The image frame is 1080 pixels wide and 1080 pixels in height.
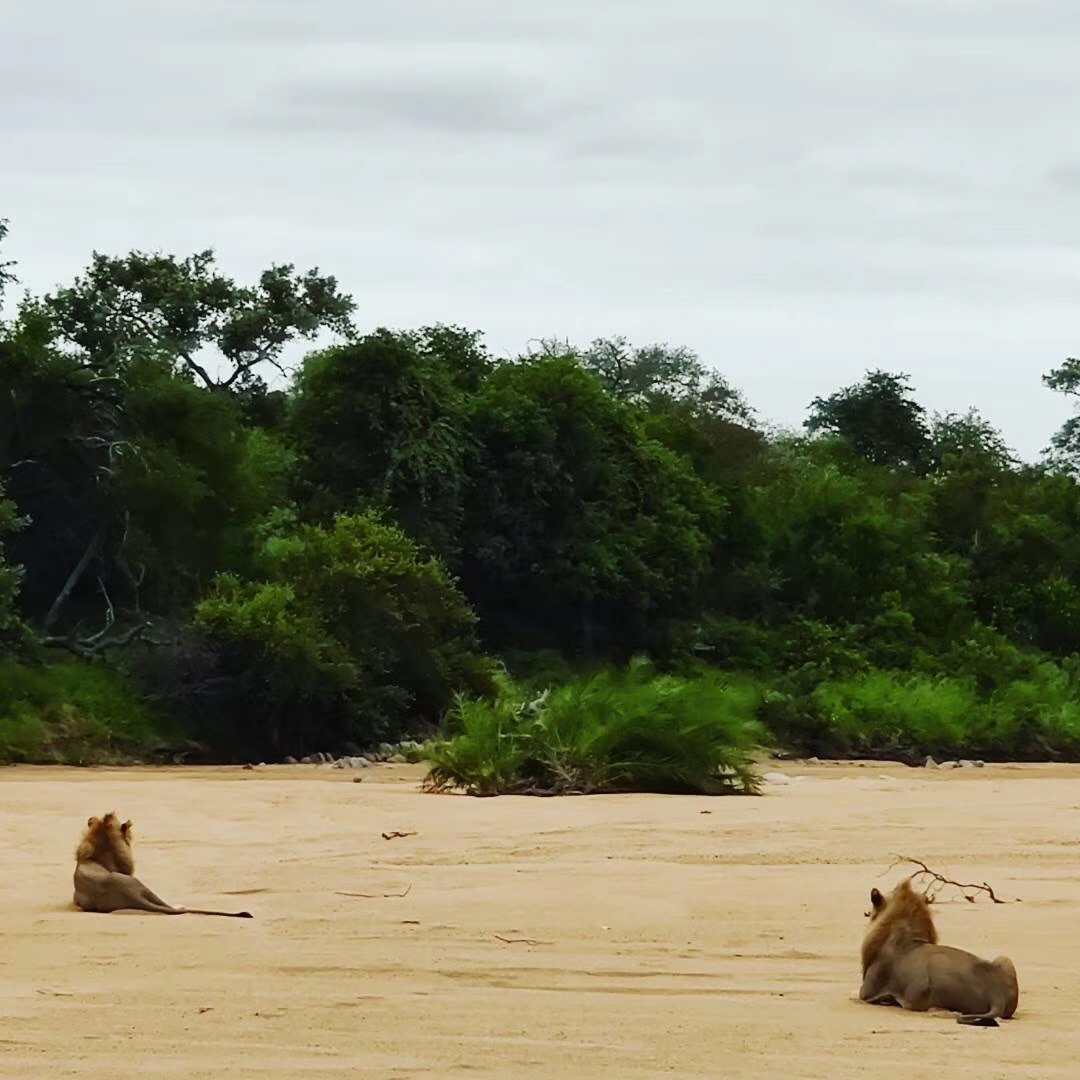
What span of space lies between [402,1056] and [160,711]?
22.2 metres

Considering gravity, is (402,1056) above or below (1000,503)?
below

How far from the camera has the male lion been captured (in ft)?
22.6

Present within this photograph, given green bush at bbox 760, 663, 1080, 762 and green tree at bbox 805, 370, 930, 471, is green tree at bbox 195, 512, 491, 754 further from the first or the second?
green tree at bbox 805, 370, 930, 471

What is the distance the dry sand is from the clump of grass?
211cm

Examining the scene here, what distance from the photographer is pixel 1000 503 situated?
46.2m

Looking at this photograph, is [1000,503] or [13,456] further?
[1000,503]

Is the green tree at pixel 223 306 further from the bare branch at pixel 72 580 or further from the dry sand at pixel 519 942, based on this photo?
the dry sand at pixel 519 942

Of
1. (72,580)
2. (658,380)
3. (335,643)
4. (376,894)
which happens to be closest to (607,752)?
(376,894)

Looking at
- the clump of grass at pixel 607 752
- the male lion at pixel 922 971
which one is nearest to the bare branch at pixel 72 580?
the clump of grass at pixel 607 752

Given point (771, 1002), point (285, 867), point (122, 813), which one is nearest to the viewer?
point (771, 1002)

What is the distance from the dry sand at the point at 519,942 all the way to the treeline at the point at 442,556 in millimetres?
4601

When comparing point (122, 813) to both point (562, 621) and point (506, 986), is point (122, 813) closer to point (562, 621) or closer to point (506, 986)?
point (506, 986)

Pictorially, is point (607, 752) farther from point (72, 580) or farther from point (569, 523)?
point (569, 523)

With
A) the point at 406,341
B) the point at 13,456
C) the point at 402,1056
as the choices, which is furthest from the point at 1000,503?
the point at 402,1056
